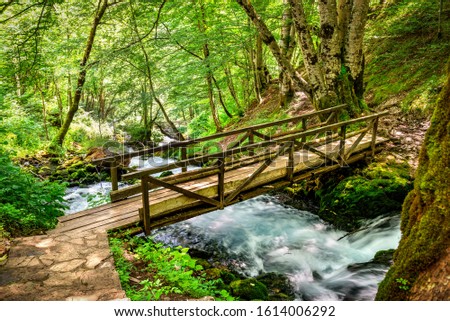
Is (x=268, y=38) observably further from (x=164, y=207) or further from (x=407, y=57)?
(x=407, y=57)

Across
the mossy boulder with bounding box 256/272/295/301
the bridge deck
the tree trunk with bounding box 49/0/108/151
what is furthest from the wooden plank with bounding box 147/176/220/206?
the tree trunk with bounding box 49/0/108/151

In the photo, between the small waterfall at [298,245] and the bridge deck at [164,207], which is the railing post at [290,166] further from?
the small waterfall at [298,245]

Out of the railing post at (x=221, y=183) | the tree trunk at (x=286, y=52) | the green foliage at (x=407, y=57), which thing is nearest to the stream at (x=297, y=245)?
the railing post at (x=221, y=183)

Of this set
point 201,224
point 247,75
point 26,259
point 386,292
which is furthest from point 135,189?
point 247,75

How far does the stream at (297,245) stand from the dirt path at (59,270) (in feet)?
3.40

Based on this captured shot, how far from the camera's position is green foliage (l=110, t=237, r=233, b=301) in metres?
3.34

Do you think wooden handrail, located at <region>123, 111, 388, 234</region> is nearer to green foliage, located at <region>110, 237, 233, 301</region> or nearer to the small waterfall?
green foliage, located at <region>110, 237, 233, 301</region>

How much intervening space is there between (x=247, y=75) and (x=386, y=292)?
51.3 ft

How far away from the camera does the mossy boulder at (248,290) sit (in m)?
4.67

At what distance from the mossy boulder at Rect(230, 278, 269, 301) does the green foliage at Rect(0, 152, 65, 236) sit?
119 inches

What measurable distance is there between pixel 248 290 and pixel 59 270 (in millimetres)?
2658

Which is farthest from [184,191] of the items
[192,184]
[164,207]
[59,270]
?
[59,270]

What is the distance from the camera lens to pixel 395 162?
823 cm

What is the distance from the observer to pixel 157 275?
3777mm
